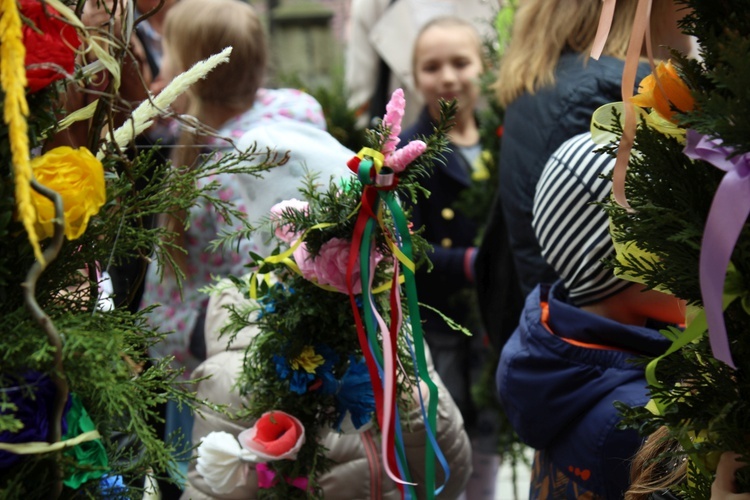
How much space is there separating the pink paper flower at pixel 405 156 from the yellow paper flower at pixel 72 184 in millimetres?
598

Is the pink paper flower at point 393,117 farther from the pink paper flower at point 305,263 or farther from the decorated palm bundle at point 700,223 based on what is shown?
the decorated palm bundle at point 700,223

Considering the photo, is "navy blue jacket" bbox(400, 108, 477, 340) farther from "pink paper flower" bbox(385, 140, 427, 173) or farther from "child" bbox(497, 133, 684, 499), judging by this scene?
"pink paper flower" bbox(385, 140, 427, 173)

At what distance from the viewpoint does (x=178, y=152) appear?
297 centimetres

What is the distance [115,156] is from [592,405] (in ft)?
3.96

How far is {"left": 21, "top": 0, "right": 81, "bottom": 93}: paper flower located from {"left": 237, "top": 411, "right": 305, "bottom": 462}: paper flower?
0.95 metres

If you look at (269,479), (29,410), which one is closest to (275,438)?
(269,479)

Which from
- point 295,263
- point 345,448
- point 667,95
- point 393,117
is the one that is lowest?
point 345,448

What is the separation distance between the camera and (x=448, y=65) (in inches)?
170

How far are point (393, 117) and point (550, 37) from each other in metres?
1.15

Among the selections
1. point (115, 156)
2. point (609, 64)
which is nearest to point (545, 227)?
point (609, 64)

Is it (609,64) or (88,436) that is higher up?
(609,64)

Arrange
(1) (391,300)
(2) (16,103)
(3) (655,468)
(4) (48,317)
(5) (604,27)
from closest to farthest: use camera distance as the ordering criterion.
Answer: (2) (16,103) → (4) (48,317) → (5) (604,27) → (3) (655,468) → (1) (391,300)

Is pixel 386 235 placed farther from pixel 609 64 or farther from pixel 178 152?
pixel 178 152

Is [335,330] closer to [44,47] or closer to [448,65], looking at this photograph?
[44,47]
